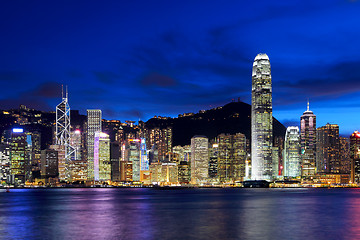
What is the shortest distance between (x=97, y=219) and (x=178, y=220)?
15.1 meters

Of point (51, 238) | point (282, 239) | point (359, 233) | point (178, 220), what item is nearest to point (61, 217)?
point (178, 220)

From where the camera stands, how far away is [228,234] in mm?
73188

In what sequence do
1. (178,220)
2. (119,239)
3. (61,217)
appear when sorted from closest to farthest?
(119,239) → (178,220) → (61,217)

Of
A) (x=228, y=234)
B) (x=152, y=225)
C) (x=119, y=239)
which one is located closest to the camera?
(x=119, y=239)

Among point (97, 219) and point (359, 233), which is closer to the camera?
point (359, 233)

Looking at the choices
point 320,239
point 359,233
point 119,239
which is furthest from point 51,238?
point 359,233

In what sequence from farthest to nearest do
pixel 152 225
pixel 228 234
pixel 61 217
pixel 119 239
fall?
pixel 61 217 < pixel 152 225 < pixel 228 234 < pixel 119 239

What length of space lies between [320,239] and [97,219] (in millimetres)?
44081

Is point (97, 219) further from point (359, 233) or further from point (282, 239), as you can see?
point (359, 233)

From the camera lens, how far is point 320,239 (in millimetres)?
68938

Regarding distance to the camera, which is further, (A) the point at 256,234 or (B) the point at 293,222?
(B) the point at 293,222

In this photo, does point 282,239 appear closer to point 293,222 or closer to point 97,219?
point 293,222

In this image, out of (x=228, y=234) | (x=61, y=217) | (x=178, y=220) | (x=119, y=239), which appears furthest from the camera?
(x=61, y=217)

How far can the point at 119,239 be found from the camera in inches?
2672
